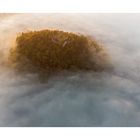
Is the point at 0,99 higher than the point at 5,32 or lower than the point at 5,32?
lower

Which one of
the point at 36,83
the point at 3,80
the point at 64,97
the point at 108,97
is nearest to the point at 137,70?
the point at 108,97

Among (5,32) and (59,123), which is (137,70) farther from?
(5,32)

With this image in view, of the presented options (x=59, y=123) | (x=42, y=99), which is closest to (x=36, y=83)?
(x=42, y=99)

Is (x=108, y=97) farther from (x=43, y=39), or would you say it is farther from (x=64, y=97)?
(x=43, y=39)
